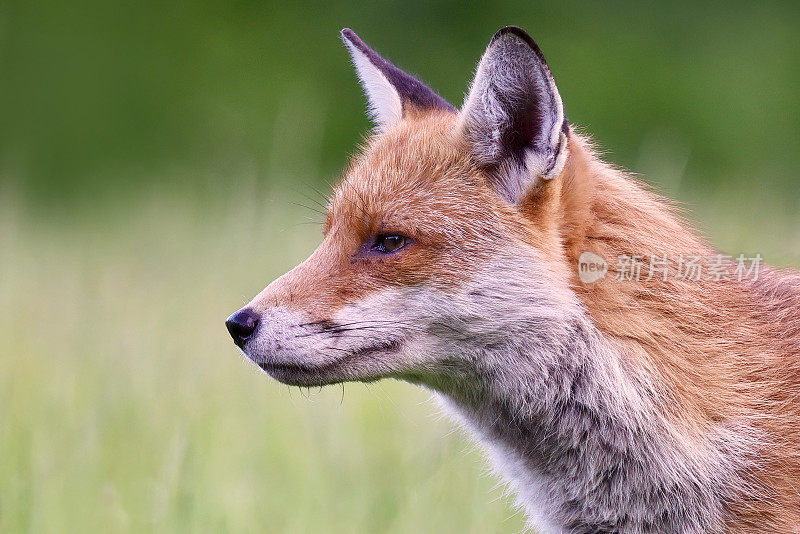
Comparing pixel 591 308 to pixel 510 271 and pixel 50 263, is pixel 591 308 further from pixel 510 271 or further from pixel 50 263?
pixel 50 263

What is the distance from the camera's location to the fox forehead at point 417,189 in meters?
4.28

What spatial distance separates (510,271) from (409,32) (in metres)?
19.9

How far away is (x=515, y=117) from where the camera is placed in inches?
167

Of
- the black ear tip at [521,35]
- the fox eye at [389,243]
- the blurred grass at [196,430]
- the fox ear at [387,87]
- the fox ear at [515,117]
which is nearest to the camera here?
the black ear tip at [521,35]

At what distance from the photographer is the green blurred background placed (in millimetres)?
5738

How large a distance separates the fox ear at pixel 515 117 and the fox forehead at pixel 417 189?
9cm

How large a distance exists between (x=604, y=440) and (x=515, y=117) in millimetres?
1436

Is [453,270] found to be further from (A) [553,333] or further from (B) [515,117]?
(B) [515,117]

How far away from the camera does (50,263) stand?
11.0 m

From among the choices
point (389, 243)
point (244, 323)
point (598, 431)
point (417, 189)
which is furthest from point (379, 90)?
point (598, 431)

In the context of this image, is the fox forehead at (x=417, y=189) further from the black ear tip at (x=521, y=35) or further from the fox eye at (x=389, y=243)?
the black ear tip at (x=521, y=35)

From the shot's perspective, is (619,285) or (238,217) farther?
(238,217)

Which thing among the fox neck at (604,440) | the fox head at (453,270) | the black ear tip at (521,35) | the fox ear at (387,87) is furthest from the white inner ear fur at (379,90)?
the fox neck at (604,440)

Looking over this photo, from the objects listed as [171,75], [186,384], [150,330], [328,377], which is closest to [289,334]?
[328,377]
